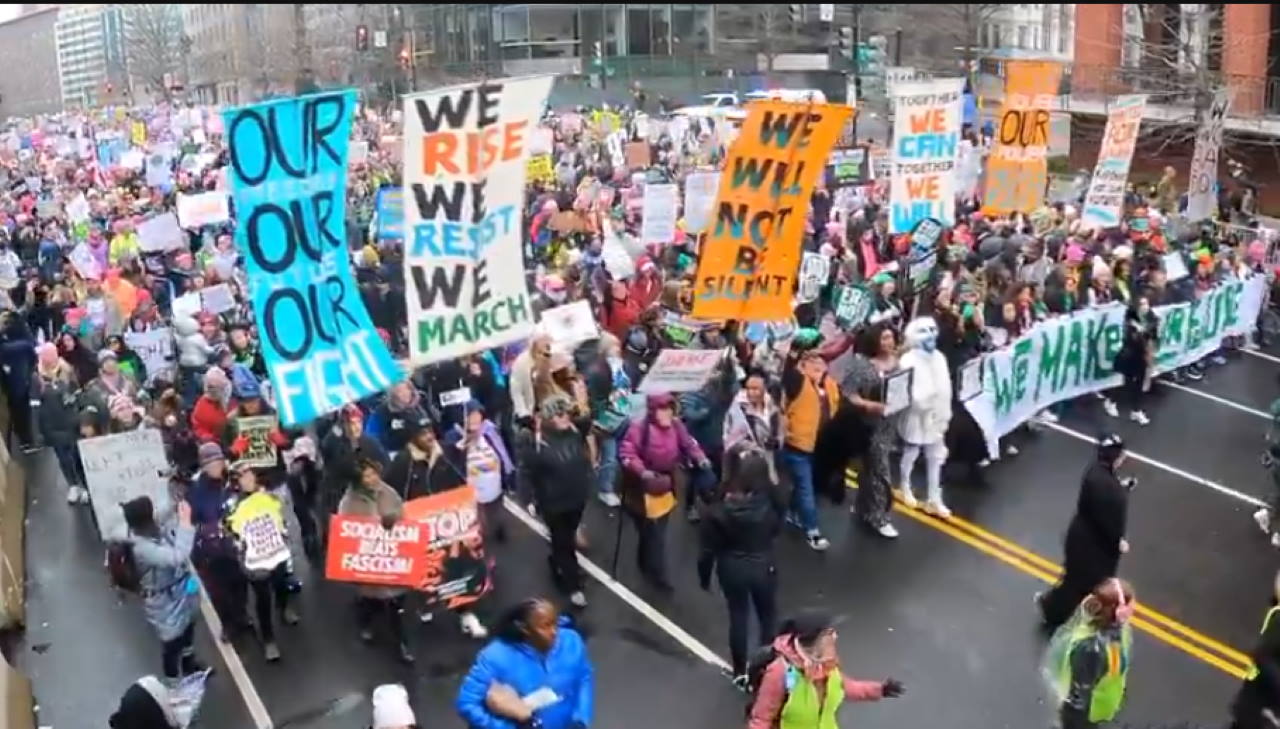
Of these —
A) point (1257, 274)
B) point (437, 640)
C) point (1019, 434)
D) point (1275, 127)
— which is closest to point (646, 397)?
point (437, 640)

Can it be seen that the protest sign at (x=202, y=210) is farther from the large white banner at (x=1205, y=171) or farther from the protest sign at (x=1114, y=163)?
the large white banner at (x=1205, y=171)

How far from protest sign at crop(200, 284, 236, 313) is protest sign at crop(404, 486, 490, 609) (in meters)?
6.29

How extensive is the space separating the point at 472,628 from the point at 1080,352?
24.7 feet

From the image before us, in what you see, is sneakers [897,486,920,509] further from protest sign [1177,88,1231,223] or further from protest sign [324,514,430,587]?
protest sign [1177,88,1231,223]

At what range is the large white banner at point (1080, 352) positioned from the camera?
12133 millimetres

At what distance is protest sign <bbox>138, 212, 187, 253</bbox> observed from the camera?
54.5 ft

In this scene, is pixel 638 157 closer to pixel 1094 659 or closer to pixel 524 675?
pixel 1094 659

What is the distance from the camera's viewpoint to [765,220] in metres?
10.1

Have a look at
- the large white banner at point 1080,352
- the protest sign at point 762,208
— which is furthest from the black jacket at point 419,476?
the large white banner at point 1080,352

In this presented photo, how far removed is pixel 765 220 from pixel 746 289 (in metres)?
0.56

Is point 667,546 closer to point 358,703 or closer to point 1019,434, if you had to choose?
point 358,703

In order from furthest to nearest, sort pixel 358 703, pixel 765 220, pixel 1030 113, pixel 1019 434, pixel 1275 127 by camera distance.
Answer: pixel 1275 127
pixel 1030 113
pixel 1019 434
pixel 765 220
pixel 358 703

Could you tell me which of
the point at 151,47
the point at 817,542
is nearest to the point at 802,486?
the point at 817,542

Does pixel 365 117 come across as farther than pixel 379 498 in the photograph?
Yes
